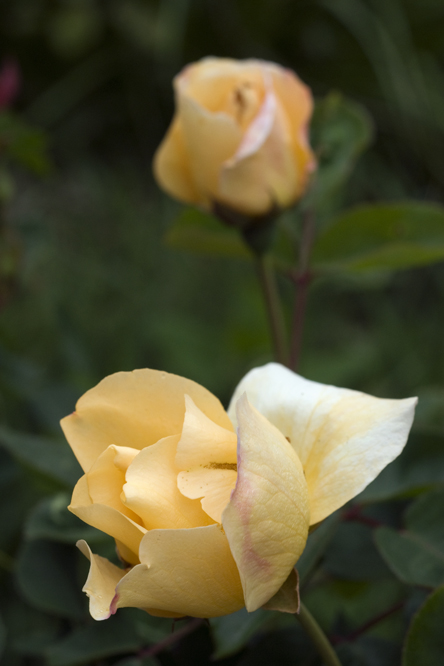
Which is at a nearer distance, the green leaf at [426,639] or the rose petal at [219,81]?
the green leaf at [426,639]

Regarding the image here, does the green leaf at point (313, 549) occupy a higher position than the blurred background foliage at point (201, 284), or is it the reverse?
the green leaf at point (313, 549)

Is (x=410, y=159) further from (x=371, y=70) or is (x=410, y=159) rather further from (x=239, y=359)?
(x=239, y=359)

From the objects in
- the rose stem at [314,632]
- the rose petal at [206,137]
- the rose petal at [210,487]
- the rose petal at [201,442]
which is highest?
the rose petal at [206,137]

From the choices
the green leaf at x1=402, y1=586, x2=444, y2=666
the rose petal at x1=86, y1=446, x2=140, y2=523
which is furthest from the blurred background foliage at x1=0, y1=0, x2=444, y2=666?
the rose petal at x1=86, y1=446, x2=140, y2=523

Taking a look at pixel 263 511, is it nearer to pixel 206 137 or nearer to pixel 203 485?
pixel 203 485

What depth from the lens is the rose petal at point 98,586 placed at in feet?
0.64

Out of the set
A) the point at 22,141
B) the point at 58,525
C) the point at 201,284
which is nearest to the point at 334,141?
the point at 22,141

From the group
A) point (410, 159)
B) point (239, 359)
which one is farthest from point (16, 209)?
point (410, 159)

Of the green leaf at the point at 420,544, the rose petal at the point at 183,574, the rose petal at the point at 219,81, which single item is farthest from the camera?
the rose petal at the point at 219,81

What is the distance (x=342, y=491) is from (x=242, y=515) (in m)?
0.05

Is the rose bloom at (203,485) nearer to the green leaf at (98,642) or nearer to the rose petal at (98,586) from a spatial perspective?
the rose petal at (98,586)

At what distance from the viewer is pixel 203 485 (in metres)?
0.21

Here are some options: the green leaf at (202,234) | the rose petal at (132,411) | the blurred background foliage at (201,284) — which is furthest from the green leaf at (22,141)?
the rose petal at (132,411)

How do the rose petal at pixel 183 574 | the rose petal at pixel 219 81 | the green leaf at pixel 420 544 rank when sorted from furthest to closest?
the rose petal at pixel 219 81
the green leaf at pixel 420 544
the rose petal at pixel 183 574
